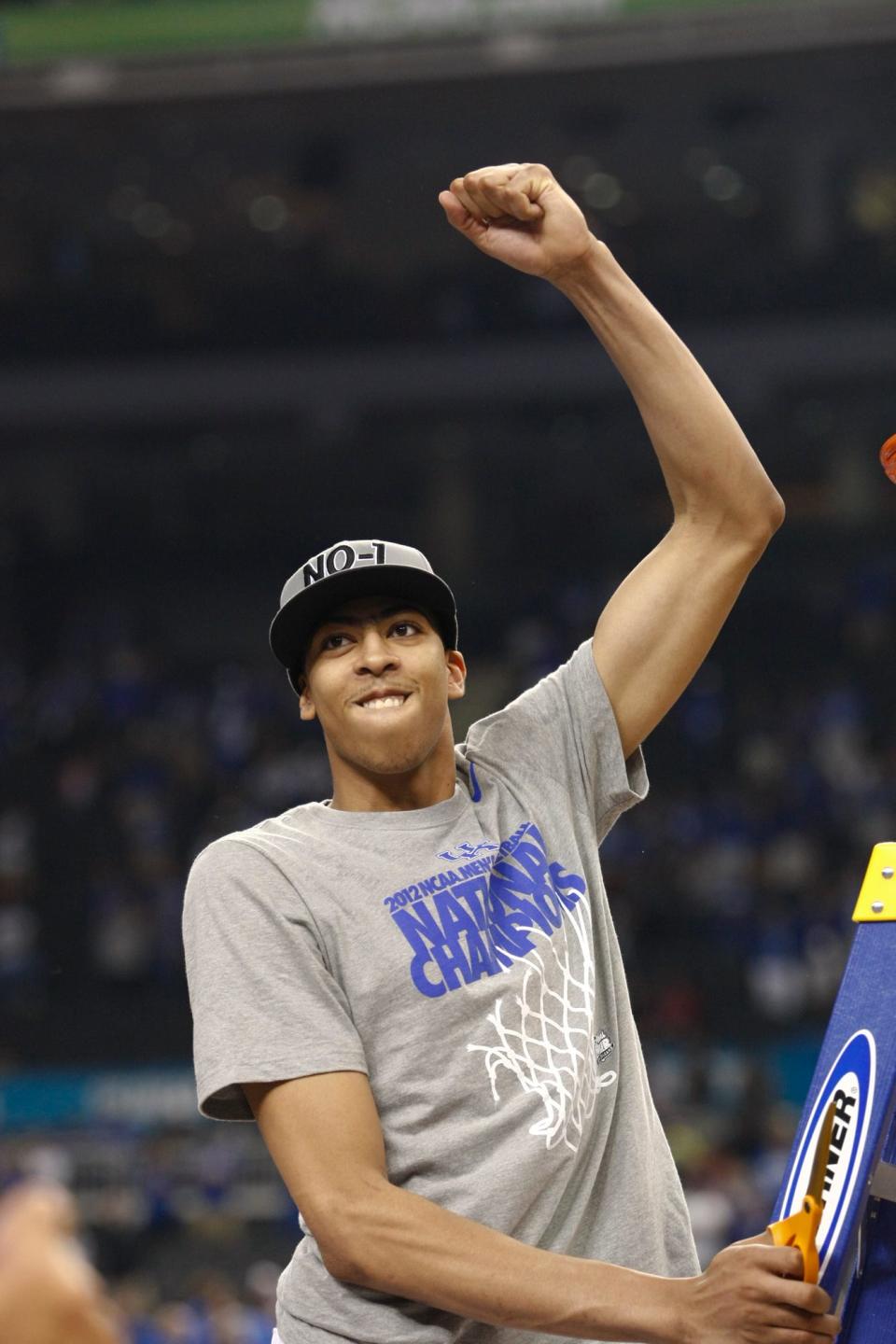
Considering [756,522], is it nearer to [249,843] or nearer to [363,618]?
[363,618]

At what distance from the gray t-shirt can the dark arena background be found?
943 cm

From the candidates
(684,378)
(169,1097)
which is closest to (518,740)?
(684,378)

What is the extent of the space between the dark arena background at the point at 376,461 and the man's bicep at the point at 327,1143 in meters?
9.64

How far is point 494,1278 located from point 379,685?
0.68 metres

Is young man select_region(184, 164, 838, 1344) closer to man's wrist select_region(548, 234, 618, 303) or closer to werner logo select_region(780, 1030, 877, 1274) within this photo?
man's wrist select_region(548, 234, 618, 303)

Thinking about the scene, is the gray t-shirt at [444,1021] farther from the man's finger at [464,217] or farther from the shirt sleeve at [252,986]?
the man's finger at [464,217]

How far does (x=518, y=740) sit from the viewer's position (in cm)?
229

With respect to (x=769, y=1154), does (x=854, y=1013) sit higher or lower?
higher

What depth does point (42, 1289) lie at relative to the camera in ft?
2.93

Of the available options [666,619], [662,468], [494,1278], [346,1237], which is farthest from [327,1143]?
[662,468]

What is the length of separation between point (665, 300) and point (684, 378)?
57.6ft

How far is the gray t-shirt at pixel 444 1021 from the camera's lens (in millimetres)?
1924

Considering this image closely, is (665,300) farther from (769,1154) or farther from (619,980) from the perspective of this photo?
(619,980)

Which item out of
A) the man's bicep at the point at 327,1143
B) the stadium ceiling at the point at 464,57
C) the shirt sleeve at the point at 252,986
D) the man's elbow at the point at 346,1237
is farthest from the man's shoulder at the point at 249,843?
the stadium ceiling at the point at 464,57
